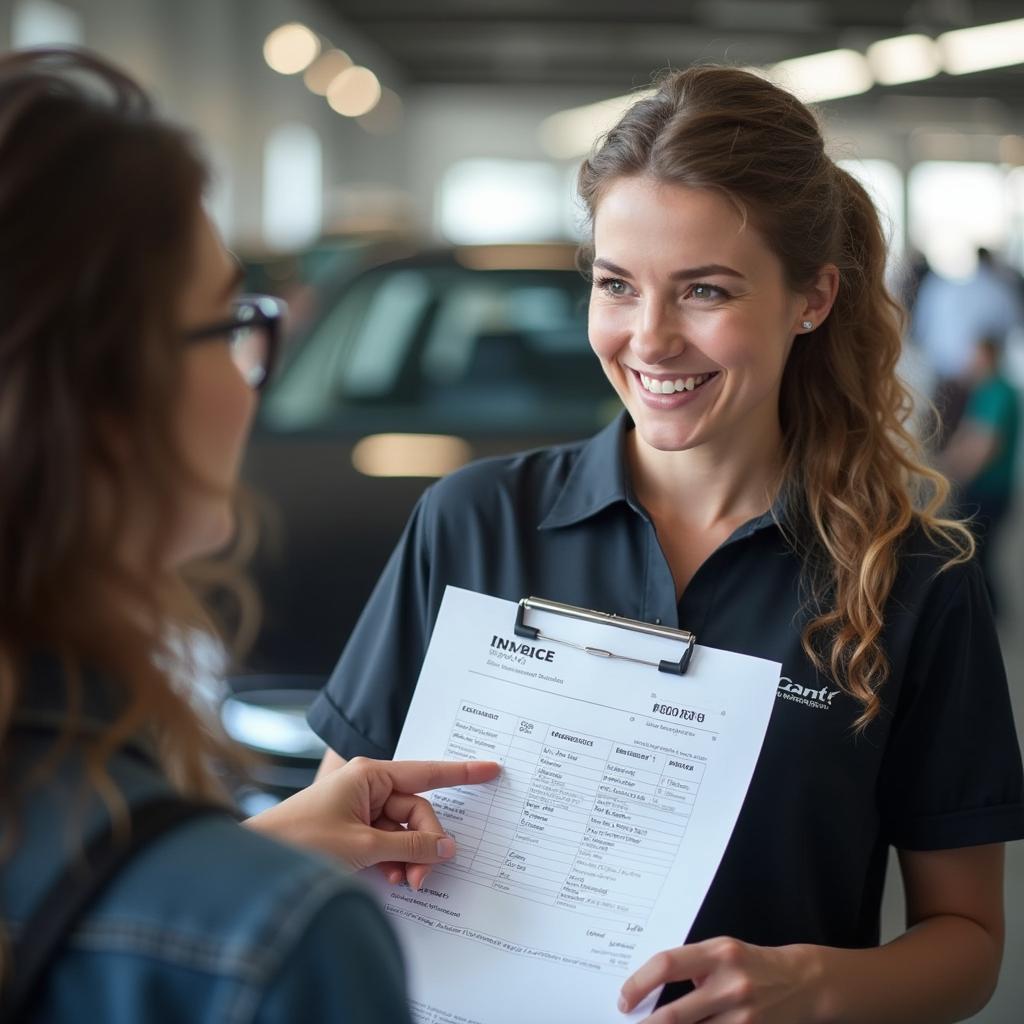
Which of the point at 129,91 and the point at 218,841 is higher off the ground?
the point at 129,91

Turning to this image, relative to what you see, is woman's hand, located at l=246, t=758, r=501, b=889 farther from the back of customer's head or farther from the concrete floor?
the concrete floor

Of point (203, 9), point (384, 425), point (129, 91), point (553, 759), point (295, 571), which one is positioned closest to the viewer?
point (129, 91)

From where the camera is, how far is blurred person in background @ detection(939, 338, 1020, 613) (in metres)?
A: 5.44

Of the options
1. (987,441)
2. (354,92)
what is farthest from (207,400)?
A: (354,92)

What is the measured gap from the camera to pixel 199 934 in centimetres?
67

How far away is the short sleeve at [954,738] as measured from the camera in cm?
139

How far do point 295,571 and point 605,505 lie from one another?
5.31 feet

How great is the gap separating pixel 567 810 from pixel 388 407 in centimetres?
261

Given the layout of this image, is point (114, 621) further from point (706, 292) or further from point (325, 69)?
point (325, 69)

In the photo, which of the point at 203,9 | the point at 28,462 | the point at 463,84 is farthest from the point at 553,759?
the point at 463,84

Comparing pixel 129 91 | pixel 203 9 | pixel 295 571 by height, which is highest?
pixel 203 9

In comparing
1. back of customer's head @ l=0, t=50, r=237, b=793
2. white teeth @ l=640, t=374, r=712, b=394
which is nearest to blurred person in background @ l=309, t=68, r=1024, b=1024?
white teeth @ l=640, t=374, r=712, b=394

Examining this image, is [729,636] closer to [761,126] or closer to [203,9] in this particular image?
[761,126]

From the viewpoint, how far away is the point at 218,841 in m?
0.70
